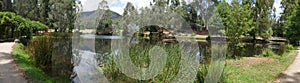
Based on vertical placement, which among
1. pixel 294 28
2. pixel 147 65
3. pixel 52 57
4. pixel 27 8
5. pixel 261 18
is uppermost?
pixel 27 8

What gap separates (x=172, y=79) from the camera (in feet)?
12.7

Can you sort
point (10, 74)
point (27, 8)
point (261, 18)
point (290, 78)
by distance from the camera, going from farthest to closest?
point (27, 8)
point (261, 18)
point (290, 78)
point (10, 74)

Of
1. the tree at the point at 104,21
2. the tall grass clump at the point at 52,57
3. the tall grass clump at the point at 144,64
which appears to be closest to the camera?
the tall grass clump at the point at 144,64

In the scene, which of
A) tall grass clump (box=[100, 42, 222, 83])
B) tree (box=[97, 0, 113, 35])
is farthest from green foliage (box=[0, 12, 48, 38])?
tall grass clump (box=[100, 42, 222, 83])

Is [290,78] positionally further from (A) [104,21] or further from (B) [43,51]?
(B) [43,51]

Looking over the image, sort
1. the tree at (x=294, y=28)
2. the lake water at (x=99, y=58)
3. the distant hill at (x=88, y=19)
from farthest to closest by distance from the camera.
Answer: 1. the tree at (x=294, y=28)
2. the distant hill at (x=88, y=19)
3. the lake water at (x=99, y=58)

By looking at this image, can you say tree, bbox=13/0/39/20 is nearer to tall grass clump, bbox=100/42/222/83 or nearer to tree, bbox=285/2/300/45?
tree, bbox=285/2/300/45

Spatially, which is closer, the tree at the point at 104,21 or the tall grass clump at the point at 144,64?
the tall grass clump at the point at 144,64

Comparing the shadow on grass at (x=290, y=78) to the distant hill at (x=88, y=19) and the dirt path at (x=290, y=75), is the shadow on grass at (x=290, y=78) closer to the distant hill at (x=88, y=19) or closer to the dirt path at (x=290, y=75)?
the dirt path at (x=290, y=75)

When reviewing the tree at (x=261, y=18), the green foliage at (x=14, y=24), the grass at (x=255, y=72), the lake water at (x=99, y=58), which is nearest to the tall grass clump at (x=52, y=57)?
the lake water at (x=99, y=58)

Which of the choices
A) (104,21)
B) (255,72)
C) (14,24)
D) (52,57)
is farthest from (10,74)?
(14,24)

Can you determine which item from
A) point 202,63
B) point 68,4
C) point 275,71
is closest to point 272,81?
point 275,71

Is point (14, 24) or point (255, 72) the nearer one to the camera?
point (255, 72)

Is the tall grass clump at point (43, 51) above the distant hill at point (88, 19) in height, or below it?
below
